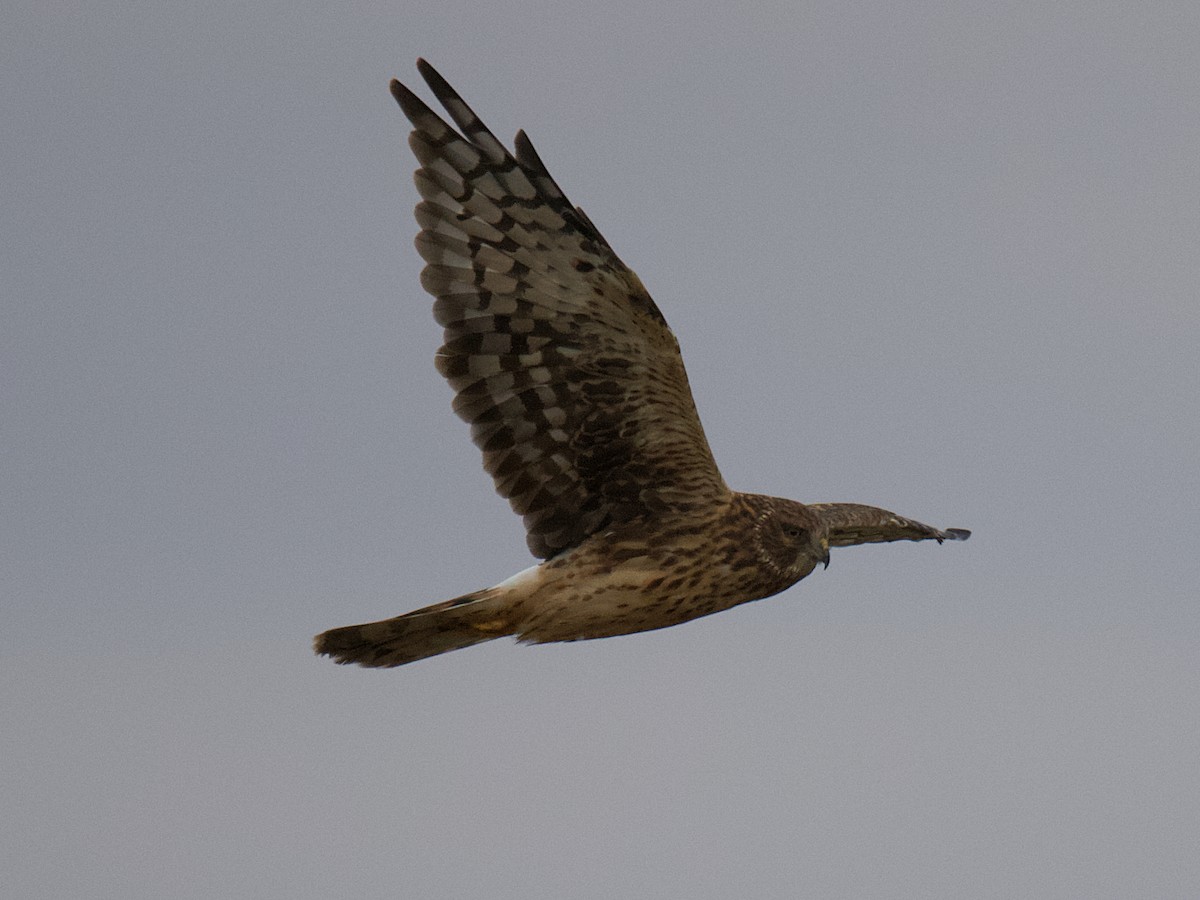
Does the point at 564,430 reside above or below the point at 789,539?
above

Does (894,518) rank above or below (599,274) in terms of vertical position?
below

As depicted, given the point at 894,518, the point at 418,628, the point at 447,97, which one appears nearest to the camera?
the point at 447,97

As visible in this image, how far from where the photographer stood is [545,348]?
971cm

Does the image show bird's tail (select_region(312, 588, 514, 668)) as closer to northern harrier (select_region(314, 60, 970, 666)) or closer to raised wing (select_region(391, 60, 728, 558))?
northern harrier (select_region(314, 60, 970, 666))

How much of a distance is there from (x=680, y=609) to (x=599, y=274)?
73.4 inches

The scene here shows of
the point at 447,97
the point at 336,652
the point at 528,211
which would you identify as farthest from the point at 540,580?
the point at 447,97

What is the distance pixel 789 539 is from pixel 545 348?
5.72ft

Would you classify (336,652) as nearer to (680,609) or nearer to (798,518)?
(680,609)

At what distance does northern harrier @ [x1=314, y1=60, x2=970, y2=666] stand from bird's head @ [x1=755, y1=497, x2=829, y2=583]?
10 mm

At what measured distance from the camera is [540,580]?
9.92 meters

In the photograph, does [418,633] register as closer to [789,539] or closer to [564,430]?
[564,430]

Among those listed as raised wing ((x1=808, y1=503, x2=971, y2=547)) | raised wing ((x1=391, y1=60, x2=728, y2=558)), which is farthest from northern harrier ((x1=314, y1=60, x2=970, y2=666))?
raised wing ((x1=808, y1=503, x2=971, y2=547))

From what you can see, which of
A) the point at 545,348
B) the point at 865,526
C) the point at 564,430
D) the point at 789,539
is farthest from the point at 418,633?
the point at 865,526

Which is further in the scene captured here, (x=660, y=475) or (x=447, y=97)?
(x=660, y=475)
